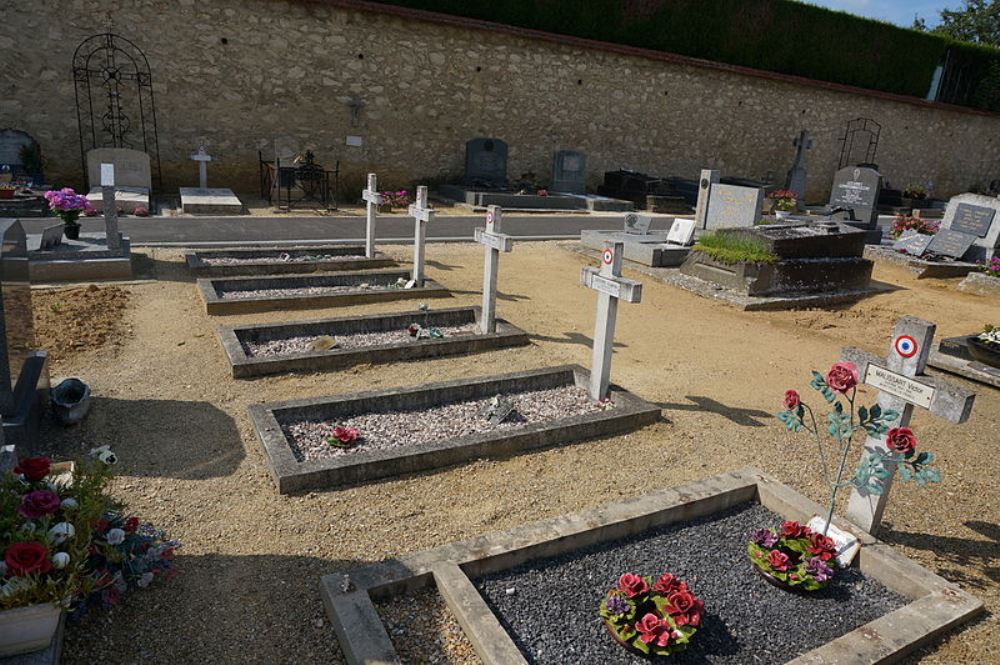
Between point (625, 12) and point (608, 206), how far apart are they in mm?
6946

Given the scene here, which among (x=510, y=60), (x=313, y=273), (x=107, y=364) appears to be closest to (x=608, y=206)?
(x=510, y=60)

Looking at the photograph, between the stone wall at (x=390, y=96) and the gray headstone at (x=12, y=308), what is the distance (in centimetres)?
1180

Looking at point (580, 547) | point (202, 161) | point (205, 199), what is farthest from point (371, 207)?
point (202, 161)

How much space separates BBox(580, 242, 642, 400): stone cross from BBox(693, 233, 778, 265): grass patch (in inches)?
192

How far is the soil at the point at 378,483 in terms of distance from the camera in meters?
2.94

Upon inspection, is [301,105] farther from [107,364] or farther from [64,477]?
[64,477]

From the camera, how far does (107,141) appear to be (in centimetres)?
1420

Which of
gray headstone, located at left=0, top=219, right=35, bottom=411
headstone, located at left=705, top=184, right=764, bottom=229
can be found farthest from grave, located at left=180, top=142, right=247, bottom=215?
gray headstone, located at left=0, top=219, right=35, bottom=411

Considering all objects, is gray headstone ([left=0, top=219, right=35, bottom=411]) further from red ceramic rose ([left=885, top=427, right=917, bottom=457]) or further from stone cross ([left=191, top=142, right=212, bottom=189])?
A: stone cross ([left=191, top=142, right=212, bottom=189])

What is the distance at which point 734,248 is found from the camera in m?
9.74

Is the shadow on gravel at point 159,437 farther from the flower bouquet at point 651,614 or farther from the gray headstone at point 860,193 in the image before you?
the gray headstone at point 860,193

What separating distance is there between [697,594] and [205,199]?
1222 cm

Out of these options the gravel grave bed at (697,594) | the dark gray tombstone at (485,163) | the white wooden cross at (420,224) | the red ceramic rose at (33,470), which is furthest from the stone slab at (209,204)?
the gravel grave bed at (697,594)

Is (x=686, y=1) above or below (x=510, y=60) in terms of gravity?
above
